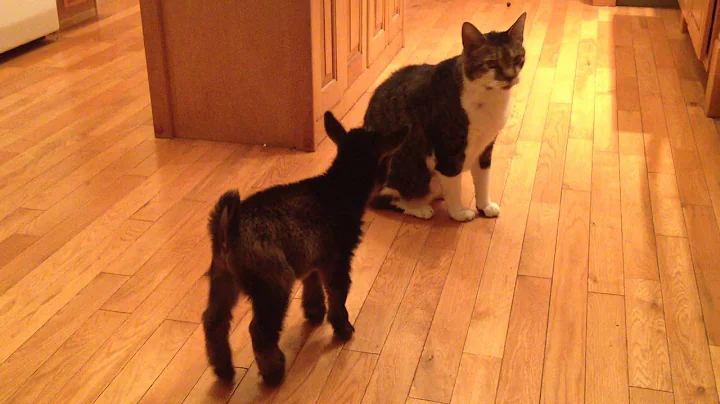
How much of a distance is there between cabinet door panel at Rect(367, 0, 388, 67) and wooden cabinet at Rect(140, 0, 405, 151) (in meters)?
0.41

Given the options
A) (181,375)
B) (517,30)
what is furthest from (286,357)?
(517,30)

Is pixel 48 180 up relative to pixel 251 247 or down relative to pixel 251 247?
down

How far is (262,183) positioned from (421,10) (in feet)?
9.29

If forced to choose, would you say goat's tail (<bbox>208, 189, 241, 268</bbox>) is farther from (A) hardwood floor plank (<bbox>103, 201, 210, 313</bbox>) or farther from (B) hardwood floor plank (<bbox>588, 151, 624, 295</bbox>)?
(B) hardwood floor plank (<bbox>588, 151, 624, 295</bbox>)

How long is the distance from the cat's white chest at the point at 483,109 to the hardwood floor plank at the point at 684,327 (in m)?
0.65

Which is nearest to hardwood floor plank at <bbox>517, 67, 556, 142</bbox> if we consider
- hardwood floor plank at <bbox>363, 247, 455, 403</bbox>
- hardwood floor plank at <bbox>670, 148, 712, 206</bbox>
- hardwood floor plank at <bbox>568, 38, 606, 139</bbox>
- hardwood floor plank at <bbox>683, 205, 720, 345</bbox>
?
hardwood floor plank at <bbox>568, 38, 606, 139</bbox>

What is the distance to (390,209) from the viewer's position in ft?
8.75

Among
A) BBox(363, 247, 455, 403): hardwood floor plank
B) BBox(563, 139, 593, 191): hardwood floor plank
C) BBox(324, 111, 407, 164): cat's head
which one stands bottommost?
BBox(363, 247, 455, 403): hardwood floor plank

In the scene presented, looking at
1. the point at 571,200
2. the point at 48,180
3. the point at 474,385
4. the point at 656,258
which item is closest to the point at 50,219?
the point at 48,180

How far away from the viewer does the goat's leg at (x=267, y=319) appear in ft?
5.31

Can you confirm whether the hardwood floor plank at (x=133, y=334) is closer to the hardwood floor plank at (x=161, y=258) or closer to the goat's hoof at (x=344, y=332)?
the hardwood floor plank at (x=161, y=258)

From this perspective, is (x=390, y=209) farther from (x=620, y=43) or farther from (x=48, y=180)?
(x=620, y=43)

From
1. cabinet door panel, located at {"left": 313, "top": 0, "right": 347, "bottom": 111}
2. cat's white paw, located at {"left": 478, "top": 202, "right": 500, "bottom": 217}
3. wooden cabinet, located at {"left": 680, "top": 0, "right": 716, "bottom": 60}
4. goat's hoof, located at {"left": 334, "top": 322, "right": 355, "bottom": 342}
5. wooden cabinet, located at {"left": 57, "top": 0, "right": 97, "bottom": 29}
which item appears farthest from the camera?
wooden cabinet, located at {"left": 57, "top": 0, "right": 97, "bottom": 29}

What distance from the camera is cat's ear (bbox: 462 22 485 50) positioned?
2.25 metres
